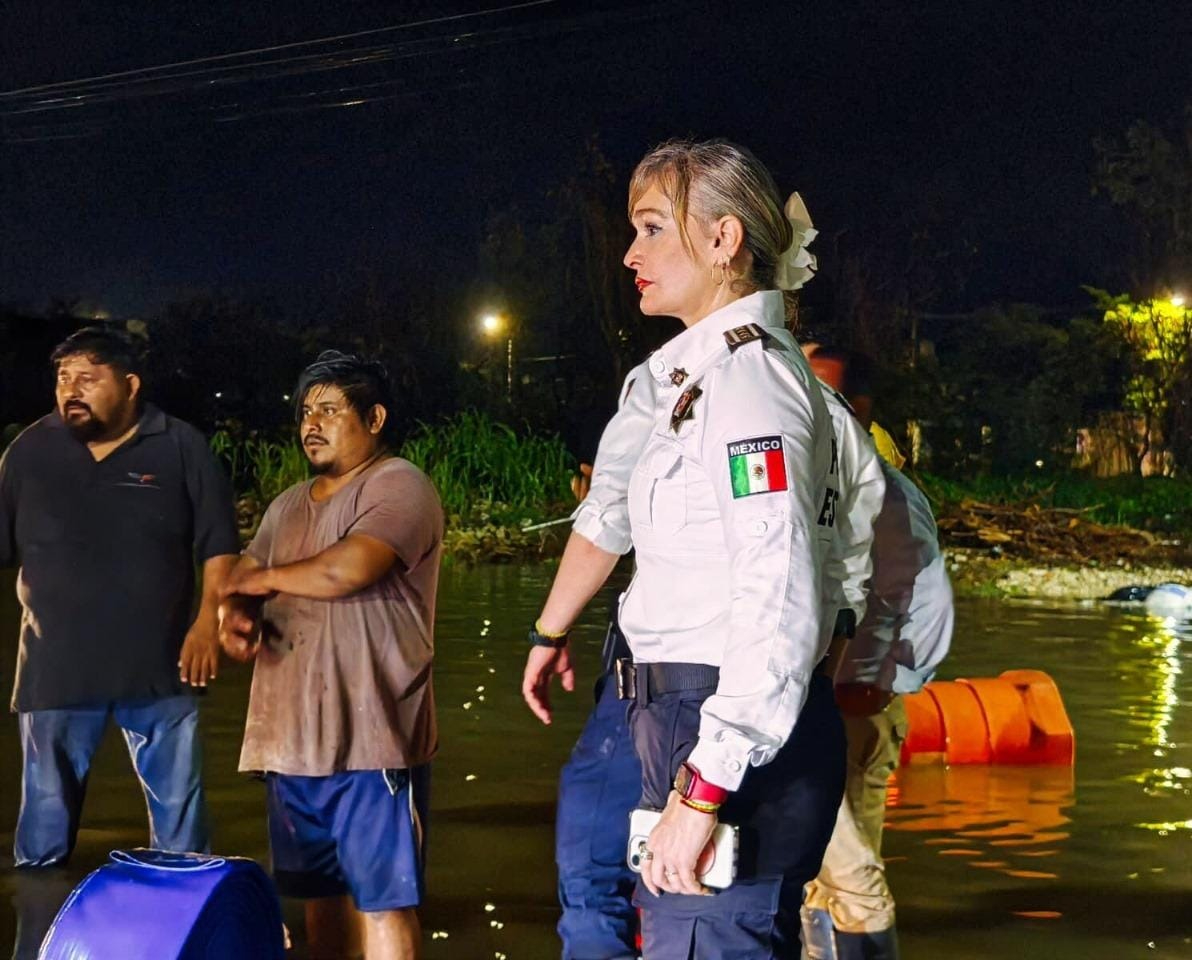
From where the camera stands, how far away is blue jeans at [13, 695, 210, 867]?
6.06 meters

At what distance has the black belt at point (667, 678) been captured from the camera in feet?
10.5

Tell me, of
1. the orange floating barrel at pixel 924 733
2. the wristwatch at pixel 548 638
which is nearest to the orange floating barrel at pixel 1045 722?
the orange floating barrel at pixel 924 733

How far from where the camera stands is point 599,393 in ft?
107

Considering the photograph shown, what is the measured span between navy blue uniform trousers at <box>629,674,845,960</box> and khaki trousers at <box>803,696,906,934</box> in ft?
4.74

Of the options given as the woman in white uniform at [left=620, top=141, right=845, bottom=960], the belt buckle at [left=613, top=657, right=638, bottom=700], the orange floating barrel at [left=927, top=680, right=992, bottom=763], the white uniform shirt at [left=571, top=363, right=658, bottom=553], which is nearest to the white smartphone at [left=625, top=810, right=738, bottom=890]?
the woman in white uniform at [left=620, top=141, right=845, bottom=960]

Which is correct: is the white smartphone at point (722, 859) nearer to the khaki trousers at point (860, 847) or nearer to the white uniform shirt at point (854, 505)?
the white uniform shirt at point (854, 505)

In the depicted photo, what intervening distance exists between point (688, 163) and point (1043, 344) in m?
51.8

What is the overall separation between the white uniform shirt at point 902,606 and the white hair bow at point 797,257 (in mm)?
701

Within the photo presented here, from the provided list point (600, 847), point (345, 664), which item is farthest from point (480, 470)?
point (600, 847)

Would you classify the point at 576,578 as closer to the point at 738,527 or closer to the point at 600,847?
the point at 600,847

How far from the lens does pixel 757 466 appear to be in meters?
→ 3.09

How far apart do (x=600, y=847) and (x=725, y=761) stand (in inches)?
48.6

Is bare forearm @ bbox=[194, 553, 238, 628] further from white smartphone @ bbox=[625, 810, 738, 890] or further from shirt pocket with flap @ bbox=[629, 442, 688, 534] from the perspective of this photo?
white smartphone @ bbox=[625, 810, 738, 890]

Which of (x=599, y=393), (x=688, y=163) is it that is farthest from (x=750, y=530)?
(x=599, y=393)
